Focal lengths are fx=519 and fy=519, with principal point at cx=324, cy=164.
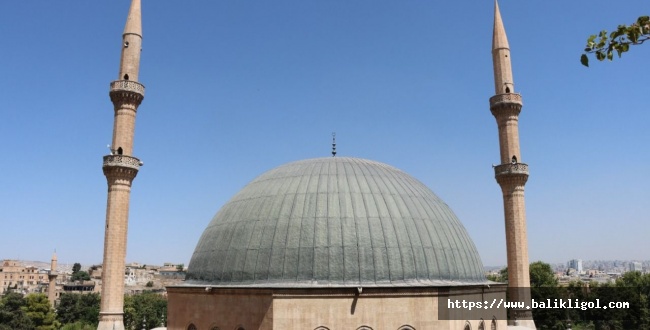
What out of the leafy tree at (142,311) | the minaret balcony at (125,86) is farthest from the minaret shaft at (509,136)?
the leafy tree at (142,311)

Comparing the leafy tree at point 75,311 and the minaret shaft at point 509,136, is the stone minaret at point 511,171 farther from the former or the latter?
the leafy tree at point 75,311

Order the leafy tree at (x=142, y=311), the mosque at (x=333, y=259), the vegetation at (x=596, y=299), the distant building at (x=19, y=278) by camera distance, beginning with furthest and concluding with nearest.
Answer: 1. the distant building at (x=19, y=278)
2. the leafy tree at (x=142, y=311)
3. the vegetation at (x=596, y=299)
4. the mosque at (x=333, y=259)

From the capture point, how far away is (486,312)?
15.7 m

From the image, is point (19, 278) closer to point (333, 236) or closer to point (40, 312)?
point (40, 312)

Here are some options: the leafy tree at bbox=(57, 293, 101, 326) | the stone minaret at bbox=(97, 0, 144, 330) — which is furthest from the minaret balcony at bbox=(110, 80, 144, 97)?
the leafy tree at bbox=(57, 293, 101, 326)

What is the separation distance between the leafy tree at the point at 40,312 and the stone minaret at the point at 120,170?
3575cm

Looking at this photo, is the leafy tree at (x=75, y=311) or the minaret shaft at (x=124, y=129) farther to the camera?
the leafy tree at (x=75, y=311)

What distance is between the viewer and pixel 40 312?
50.3 m

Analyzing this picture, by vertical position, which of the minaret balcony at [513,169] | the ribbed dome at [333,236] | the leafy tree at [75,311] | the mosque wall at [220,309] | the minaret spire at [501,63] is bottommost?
the leafy tree at [75,311]

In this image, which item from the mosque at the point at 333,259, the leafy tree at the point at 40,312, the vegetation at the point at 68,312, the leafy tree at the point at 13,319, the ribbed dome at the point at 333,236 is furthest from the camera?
the leafy tree at the point at 40,312

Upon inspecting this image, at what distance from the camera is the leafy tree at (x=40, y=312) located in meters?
49.5

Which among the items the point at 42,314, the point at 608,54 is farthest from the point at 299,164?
the point at 42,314

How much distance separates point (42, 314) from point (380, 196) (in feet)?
155

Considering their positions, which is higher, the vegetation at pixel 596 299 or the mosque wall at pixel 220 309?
the mosque wall at pixel 220 309
